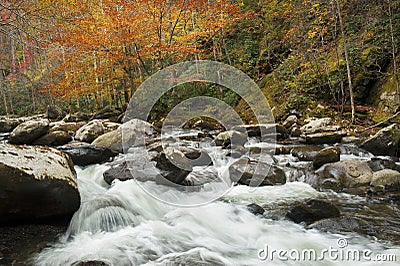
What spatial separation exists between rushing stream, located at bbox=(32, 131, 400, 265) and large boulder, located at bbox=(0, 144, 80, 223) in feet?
1.32

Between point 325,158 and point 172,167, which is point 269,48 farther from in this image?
point 172,167

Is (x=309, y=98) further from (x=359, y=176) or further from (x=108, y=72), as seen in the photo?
(x=108, y=72)

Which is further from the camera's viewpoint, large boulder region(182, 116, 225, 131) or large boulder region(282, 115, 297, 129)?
large boulder region(182, 116, 225, 131)

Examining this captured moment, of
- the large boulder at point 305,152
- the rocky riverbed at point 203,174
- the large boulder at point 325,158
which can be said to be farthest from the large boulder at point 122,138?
the large boulder at point 325,158

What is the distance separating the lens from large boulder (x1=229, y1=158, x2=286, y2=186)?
22.0ft

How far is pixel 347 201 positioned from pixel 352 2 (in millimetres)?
9745

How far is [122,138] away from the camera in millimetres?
9227

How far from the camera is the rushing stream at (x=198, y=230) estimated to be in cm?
372

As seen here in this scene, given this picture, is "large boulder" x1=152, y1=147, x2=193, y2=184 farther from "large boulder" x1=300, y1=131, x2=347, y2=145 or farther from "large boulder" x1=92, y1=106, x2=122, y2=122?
"large boulder" x1=92, y1=106, x2=122, y2=122

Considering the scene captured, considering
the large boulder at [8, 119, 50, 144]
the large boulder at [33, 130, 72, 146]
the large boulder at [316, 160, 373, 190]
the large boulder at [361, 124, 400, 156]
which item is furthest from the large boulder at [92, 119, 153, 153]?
the large boulder at [361, 124, 400, 156]

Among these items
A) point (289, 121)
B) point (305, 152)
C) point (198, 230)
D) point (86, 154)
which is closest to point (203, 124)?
point (289, 121)

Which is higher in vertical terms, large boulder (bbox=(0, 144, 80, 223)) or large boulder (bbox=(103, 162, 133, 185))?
large boulder (bbox=(0, 144, 80, 223))

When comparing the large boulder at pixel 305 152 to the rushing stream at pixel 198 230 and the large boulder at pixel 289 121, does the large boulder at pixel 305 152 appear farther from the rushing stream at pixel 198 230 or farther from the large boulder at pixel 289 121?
the large boulder at pixel 289 121

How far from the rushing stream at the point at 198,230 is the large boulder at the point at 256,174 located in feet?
0.79
